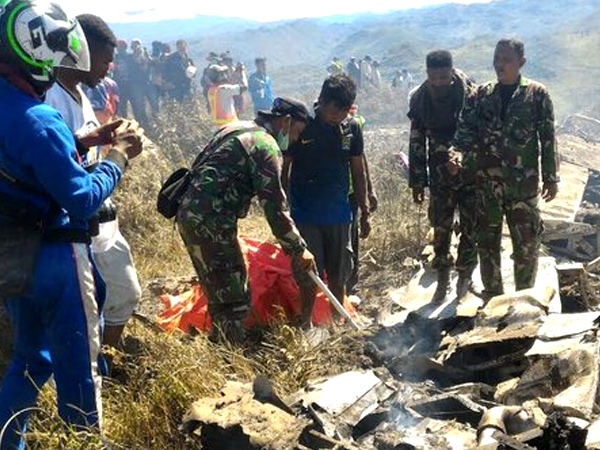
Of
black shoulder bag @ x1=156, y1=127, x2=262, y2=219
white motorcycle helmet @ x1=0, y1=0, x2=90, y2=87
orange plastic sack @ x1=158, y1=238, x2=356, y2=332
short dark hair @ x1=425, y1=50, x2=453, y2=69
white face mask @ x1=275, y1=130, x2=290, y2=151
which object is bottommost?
orange plastic sack @ x1=158, y1=238, x2=356, y2=332

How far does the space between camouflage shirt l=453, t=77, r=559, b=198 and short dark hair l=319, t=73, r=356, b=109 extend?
1075 millimetres

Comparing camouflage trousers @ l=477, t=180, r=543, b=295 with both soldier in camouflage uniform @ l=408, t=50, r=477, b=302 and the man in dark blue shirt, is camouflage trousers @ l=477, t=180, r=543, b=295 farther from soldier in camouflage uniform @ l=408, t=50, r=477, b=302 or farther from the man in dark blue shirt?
the man in dark blue shirt

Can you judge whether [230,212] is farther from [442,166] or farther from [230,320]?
[442,166]

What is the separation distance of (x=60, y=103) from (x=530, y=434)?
8.96 feet

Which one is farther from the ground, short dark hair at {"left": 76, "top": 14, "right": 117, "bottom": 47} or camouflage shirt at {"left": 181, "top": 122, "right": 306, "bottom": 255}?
short dark hair at {"left": 76, "top": 14, "right": 117, "bottom": 47}

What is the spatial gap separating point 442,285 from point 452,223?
0.56 meters

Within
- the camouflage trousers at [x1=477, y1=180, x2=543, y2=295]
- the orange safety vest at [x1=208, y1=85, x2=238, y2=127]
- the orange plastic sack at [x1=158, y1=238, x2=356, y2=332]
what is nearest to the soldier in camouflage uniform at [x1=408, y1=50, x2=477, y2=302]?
the camouflage trousers at [x1=477, y1=180, x2=543, y2=295]

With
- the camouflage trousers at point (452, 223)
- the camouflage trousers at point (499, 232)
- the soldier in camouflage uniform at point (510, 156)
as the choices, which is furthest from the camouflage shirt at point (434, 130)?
the camouflage trousers at point (499, 232)

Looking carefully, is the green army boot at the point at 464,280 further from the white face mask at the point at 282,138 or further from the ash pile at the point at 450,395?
the white face mask at the point at 282,138

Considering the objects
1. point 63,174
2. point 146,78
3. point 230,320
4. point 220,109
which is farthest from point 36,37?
point 146,78

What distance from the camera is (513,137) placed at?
5.23 meters

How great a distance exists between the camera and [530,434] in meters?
2.83

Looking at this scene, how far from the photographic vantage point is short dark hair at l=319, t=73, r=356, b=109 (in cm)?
486

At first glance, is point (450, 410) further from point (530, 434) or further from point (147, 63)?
point (147, 63)
